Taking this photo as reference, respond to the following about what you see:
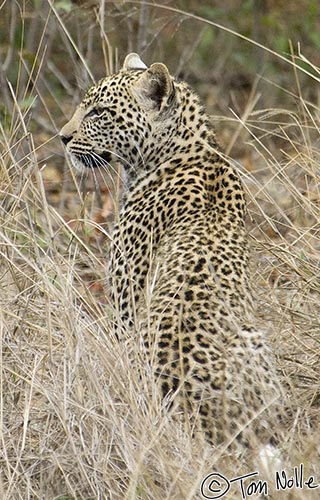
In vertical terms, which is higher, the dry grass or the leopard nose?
the leopard nose

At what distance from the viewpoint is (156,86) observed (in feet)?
20.4

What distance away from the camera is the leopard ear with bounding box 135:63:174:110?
242 inches

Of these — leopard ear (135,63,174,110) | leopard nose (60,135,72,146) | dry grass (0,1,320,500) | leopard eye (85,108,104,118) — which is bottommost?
dry grass (0,1,320,500)

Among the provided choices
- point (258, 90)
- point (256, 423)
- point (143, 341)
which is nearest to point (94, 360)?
point (143, 341)

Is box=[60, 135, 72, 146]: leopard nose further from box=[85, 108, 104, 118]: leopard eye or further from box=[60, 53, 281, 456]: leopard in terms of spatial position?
box=[85, 108, 104, 118]: leopard eye

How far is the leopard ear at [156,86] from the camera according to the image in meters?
6.15

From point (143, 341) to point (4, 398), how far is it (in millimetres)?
595

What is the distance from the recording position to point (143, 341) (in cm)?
523

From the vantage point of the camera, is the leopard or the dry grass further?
the leopard
